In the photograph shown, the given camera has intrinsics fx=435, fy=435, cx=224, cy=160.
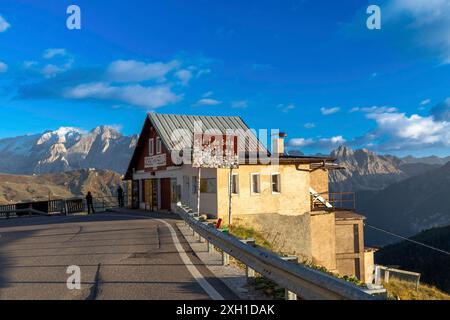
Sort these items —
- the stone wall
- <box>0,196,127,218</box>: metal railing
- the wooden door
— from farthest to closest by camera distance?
<box>0,196,127,218</box>: metal railing → the wooden door → the stone wall

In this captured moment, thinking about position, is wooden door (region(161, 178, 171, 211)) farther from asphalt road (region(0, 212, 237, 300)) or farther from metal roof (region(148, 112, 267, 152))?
asphalt road (region(0, 212, 237, 300))

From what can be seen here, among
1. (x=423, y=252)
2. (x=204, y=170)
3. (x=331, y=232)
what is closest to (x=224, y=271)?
(x=204, y=170)

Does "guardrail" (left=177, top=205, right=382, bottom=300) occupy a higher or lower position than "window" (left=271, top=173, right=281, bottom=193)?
lower

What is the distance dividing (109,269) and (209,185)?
16.5m

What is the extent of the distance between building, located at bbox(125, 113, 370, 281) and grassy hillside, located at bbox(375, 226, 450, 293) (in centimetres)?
6618

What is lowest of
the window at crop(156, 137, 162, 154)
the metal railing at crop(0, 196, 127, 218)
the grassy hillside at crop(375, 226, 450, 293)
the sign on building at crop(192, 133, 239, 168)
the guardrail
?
the grassy hillside at crop(375, 226, 450, 293)

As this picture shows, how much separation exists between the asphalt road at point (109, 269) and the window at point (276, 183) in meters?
12.2

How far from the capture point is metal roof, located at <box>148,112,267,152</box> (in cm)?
3195

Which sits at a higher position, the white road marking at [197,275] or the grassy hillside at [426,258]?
the white road marking at [197,275]

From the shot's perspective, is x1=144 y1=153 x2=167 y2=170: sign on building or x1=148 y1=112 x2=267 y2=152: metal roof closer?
x1=148 y1=112 x2=267 y2=152: metal roof

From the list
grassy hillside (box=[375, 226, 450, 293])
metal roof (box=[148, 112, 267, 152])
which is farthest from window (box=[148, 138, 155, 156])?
grassy hillside (box=[375, 226, 450, 293])

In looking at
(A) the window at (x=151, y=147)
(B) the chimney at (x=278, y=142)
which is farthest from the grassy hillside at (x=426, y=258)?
(A) the window at (x=151, y=147)

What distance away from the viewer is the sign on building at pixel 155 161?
32.4 metres

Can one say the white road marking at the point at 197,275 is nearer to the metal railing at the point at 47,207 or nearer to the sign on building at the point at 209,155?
the sign on building at the point at 209,155
